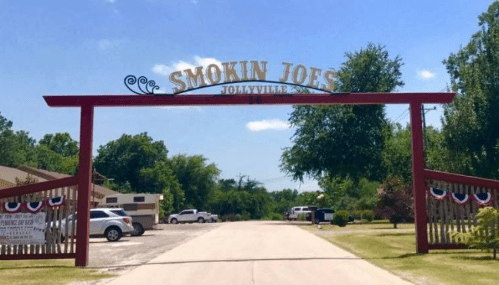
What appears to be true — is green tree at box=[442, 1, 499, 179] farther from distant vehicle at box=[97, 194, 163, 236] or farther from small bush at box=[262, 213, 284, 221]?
small bush at box=[262, 213, 284, 221]

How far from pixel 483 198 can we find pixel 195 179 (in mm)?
78024

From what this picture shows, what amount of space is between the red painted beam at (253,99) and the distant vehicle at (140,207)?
15846 millimetres

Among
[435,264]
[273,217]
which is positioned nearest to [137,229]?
[435,264]

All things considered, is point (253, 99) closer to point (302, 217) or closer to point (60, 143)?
point (302, 217)

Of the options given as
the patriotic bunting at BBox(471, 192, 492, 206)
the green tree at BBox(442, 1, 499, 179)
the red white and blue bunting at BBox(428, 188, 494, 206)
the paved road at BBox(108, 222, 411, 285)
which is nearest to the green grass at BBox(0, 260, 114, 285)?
the paved road at BBox(108, 222, 411, 285)

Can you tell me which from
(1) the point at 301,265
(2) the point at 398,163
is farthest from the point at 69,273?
(2) the point at 398,163

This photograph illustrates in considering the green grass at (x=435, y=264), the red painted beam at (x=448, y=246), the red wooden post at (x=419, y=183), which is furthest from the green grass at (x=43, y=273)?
the red painted beam at (x=448, y=246)

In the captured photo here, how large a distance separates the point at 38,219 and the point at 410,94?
1281cm

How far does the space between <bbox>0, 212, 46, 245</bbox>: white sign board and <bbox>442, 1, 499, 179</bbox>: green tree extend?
21805mm

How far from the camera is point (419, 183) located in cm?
1800

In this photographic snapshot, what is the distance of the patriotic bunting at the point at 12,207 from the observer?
56.0 ft

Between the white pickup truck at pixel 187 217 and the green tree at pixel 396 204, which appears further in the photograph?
the white pickup truck at pixel 187 217

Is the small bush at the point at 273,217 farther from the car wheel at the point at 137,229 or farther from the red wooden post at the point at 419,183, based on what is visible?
the red wooden post at the point at 419,183

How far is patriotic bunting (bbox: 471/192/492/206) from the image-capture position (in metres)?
17.9
